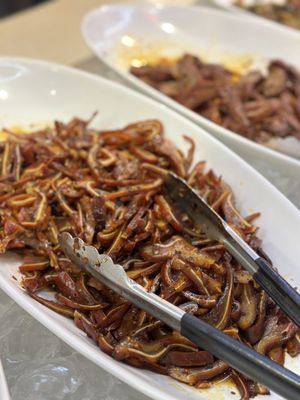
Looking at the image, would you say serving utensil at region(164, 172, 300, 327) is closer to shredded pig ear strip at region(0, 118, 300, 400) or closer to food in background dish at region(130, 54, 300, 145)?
shredded pig ear strip at region(0, 118, 300, 400)

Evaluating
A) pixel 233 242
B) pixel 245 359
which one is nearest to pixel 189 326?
pixel 245 359

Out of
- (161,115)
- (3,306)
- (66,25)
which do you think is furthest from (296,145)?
(66,25)

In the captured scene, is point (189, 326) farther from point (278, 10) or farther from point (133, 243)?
point (278, 10)

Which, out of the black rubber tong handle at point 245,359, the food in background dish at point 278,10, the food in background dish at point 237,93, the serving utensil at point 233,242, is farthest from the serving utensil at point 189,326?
the food in background dish at point 278,10

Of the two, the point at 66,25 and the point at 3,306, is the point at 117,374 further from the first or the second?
the point at 66,25

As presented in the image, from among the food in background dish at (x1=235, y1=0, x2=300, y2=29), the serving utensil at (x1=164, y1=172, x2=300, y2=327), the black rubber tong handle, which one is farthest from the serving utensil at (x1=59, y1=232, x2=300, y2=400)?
the food in background dish at (x1=235, y1=0, x2=300, y2=29)
